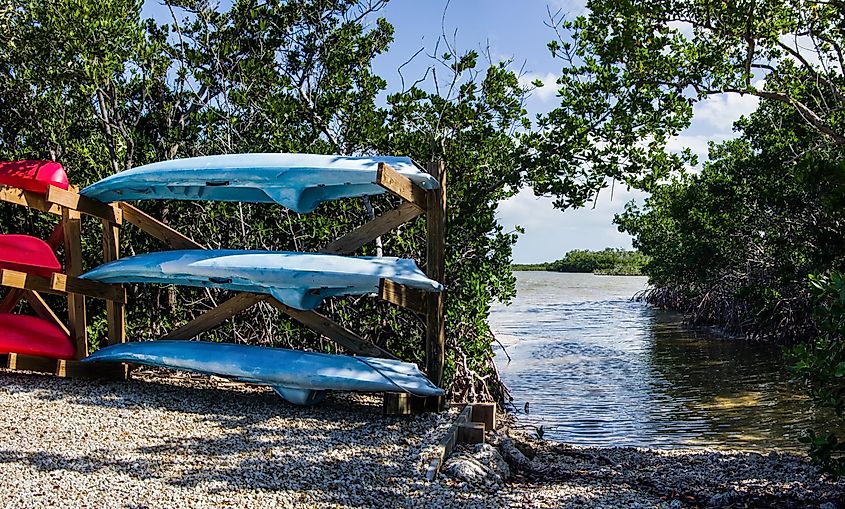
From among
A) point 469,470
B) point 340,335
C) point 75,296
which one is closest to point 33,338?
point 75,296

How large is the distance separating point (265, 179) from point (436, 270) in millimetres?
1652

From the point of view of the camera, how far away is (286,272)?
5828 mm

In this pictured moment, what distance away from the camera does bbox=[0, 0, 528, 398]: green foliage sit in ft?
24.0

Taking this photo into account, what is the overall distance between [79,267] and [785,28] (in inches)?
344

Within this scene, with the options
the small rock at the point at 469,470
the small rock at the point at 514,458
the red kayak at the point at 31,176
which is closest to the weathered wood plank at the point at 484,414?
the small rock at the point at 514,458

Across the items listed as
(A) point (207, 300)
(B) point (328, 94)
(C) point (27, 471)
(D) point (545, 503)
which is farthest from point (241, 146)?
(D) point (545, 503)

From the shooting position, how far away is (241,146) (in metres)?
8.09

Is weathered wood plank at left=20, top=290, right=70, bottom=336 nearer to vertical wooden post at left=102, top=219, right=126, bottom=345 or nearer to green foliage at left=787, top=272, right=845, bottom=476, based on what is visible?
vertical wooden post at left=102, top=219, right=126, bottom=345

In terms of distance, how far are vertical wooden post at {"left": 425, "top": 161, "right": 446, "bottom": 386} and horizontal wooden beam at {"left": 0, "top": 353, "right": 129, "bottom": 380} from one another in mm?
3175

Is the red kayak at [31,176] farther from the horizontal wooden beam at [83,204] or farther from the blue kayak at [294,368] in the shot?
the blue kayak at [294,368]

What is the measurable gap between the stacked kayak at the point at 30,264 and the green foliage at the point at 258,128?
955 millimetres

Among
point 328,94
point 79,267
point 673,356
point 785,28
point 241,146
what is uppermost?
point 785,28

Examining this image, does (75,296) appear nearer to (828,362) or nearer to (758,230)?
(828,362)

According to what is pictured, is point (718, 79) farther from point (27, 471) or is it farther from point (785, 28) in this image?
point (27, 471)
